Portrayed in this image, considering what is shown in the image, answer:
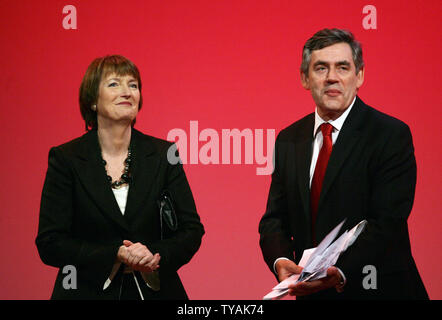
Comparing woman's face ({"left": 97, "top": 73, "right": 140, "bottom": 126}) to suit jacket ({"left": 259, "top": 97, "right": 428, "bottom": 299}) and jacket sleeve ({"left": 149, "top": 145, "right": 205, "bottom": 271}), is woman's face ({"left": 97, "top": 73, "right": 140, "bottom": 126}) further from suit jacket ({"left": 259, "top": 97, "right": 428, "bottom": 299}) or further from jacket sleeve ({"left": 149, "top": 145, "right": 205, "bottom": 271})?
suit jacket ({"left": 259, "top": 97, "right": 428, "bottom": 299})

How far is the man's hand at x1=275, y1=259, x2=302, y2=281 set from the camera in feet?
8.21

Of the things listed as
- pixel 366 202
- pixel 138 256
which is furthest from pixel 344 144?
pixel 138 256

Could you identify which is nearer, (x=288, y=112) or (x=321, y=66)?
(x=321, y=66)

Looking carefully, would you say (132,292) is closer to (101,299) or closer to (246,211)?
(101,299)

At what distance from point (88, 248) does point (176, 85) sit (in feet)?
4.65

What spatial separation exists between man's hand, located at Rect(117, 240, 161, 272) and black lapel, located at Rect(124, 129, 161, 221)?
0.14 meters

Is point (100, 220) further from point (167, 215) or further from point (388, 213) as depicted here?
point (388, 213)

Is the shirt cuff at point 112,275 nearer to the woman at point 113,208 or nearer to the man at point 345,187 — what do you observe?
the woman at point 113,208

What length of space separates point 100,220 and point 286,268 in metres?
0.80

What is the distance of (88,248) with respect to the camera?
8.32 feet

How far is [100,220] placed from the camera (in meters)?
2.58

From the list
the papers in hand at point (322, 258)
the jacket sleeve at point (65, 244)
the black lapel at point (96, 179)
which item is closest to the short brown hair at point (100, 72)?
the black lapel at point (96, 179)

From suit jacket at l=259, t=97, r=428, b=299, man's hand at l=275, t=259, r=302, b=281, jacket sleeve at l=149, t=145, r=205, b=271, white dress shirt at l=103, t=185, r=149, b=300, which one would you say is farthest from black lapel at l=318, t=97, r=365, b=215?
white dress shirt at l=103, t=185, r=149, b=300
